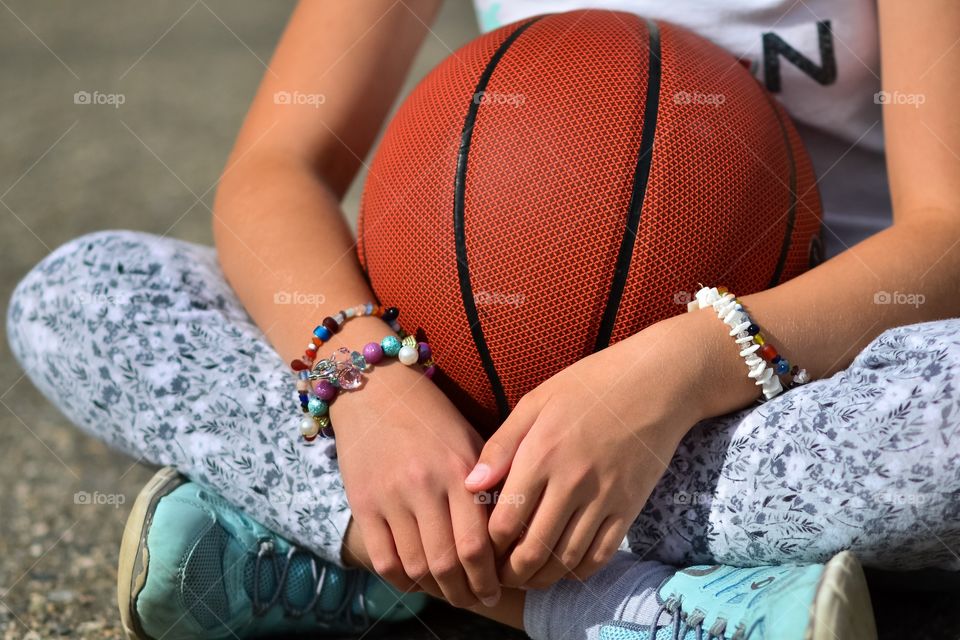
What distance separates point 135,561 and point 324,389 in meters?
0.31

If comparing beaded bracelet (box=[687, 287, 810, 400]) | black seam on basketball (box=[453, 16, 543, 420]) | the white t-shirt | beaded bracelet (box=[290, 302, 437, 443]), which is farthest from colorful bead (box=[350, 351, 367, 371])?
the white t-shirt

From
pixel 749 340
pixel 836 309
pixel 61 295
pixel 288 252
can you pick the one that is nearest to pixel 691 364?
pixel 749 340

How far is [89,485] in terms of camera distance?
183cm

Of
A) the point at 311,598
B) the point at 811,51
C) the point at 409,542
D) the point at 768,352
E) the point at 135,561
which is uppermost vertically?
the point at 811,51

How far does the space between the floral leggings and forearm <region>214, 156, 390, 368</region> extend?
7 cm

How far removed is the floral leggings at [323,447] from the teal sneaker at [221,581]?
39mm

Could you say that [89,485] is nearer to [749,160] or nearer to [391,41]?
[391,41]

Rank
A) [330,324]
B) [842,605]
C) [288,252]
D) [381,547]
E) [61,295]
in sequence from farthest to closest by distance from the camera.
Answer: [61,295] → [288,252] → [330,324] → [381,547] → [842,605]

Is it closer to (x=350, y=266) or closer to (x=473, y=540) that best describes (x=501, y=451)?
(x=473, y=540)

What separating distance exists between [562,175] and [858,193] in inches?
27.2

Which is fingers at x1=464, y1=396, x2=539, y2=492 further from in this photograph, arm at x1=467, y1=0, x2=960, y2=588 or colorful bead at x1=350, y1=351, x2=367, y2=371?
colorful bead at x1=350, y1=351, x2=367, y2=371

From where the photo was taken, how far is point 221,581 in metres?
1.25

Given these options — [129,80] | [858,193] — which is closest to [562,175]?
[858,193]

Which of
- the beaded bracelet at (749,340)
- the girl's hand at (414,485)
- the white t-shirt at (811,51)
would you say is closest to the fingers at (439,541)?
the girl's hand at (414,485)
